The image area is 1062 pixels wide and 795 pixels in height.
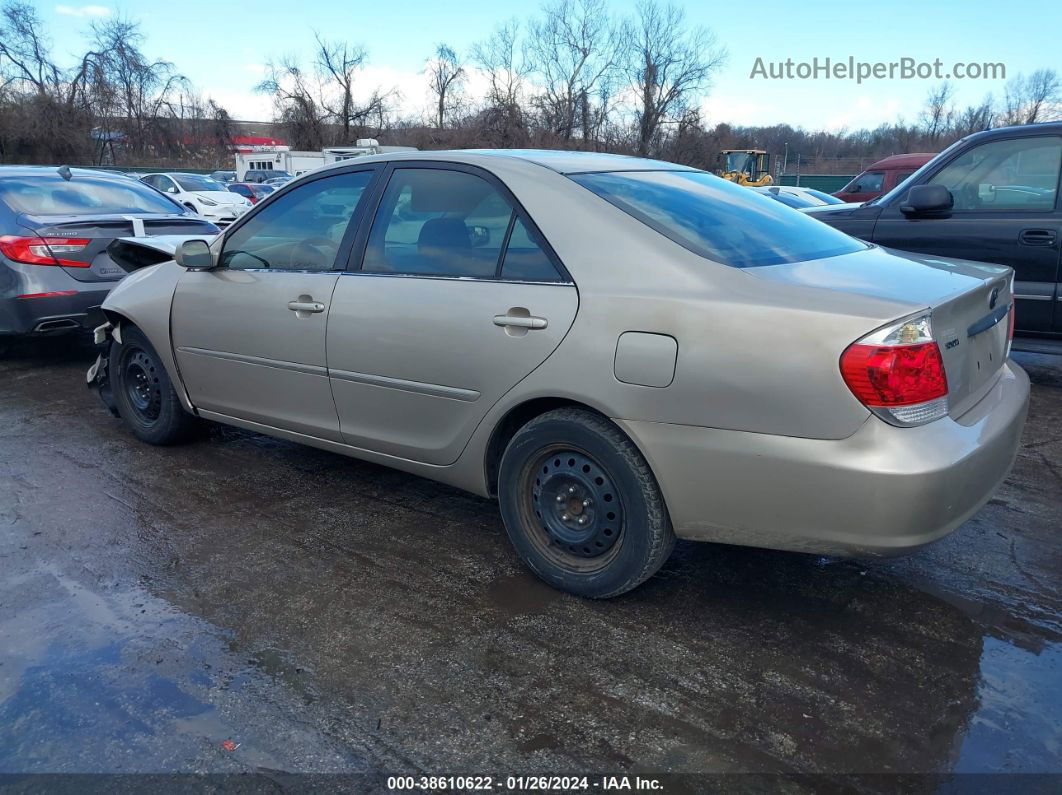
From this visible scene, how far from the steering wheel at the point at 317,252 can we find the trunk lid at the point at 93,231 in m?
3.19

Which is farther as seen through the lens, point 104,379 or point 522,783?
point 104,379

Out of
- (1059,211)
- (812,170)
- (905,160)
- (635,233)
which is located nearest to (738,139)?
(812,170)

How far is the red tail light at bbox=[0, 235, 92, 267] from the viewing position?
20.5 ft

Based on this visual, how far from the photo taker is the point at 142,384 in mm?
4875

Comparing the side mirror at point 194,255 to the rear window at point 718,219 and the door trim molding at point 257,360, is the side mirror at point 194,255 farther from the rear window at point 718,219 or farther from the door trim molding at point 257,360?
the rear window at point 718,219

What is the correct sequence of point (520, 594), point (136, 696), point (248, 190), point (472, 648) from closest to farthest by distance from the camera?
point (136, 696) → point (472, 648) → point (520, 594) → point (248, 190)

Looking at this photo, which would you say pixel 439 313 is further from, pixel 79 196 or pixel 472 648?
pixel 79 196

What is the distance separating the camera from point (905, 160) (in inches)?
655

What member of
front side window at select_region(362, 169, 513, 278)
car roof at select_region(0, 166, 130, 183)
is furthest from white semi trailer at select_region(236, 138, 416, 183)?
front side window at select_region(362, 169, 513, 278)

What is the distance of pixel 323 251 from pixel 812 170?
53.5 m

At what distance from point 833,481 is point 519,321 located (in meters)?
1.20

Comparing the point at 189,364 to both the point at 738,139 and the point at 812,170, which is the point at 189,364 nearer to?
the point at 738,139

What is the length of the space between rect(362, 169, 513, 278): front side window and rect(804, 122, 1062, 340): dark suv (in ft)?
11.4

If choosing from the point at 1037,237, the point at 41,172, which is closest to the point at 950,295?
the point at 1037,237
